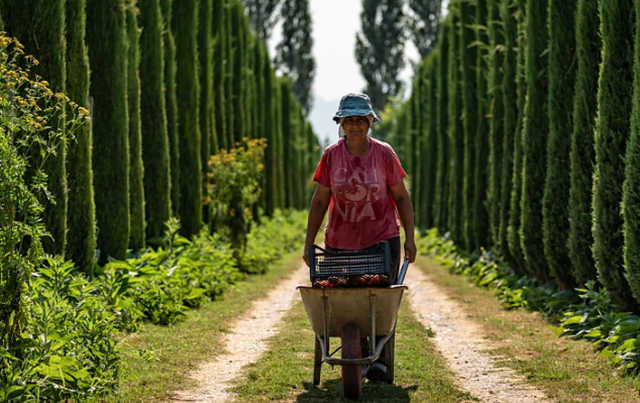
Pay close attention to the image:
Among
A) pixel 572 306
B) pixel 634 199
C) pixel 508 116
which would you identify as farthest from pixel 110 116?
pixel 634 199

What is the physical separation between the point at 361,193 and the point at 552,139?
5.50 m

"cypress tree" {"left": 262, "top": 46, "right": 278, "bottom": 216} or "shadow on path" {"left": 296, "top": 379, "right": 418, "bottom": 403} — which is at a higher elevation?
"cypress tree" {"left": 262, "top": 46, "right": 278, "bottom": 216}

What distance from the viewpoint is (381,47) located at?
54.3 metres

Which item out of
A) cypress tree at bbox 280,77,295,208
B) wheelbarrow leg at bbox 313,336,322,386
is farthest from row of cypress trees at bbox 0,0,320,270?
cypress tree at bbox 280,77,295,208

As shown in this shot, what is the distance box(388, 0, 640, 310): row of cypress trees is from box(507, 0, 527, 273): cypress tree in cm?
2

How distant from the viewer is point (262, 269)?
1717 centimetres

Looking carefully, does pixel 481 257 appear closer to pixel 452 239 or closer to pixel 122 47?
pixel 452 239

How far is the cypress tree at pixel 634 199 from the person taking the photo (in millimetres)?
7609

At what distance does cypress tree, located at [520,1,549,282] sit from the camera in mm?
12008

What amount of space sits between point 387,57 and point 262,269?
39284 mm

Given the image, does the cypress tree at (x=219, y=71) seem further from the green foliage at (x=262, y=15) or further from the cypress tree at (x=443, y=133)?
the green foliage at (x=262, y=15)

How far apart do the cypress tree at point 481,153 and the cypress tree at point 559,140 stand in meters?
5.43

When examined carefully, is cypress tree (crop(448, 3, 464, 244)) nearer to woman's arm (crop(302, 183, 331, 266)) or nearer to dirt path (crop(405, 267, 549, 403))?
dirt path (crop(405, 267, 549, 403))

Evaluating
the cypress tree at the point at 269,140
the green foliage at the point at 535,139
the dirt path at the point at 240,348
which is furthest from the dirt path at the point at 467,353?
the cypress tree at the point at 269,140
